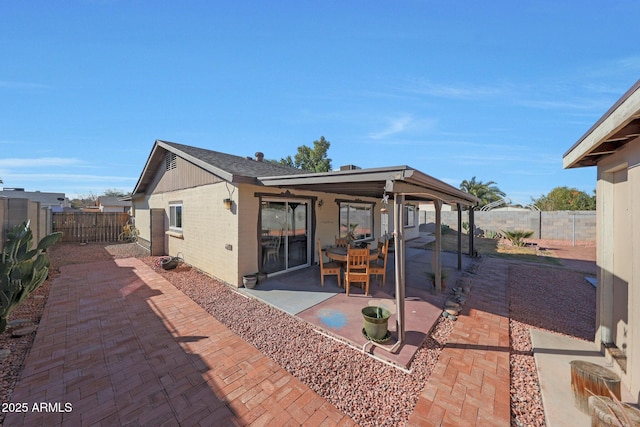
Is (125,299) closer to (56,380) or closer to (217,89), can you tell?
(56,380)

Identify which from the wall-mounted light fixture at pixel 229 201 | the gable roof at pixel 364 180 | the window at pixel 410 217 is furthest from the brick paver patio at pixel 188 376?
the window at pixel 410 217

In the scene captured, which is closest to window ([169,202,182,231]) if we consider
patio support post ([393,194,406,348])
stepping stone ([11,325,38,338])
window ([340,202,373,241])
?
stepping stone ([11,325,38,338])

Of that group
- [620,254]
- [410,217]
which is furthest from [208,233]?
[410,217]

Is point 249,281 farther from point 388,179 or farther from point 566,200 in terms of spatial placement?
point 566,200

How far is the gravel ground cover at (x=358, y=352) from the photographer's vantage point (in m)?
2.70

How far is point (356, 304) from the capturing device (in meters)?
5.28

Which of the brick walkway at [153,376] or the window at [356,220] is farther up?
the window at [356,220]

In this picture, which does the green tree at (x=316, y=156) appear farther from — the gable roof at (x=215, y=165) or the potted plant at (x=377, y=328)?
the potted plant at (x=377, y=328)

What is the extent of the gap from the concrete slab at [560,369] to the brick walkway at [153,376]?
7.41 ft

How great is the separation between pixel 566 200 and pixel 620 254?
36.8 meters

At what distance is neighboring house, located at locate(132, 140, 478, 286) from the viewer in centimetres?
507

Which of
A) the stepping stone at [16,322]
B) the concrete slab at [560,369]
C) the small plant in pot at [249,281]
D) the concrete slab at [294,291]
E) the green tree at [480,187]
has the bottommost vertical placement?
the concrete slab at [560,369]

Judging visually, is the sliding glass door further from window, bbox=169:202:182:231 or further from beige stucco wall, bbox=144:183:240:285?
window, bbox=169:202:182:231

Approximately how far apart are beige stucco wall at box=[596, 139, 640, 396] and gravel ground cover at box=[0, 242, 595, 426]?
3.00ft
